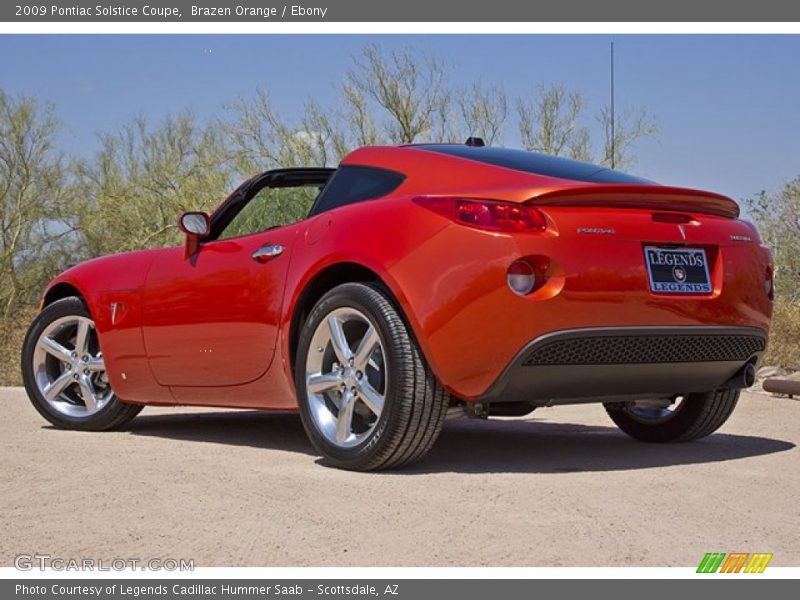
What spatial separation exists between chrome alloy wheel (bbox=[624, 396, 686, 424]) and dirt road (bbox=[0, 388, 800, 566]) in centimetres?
16

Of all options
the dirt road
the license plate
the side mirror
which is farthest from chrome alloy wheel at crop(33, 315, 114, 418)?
the license plate

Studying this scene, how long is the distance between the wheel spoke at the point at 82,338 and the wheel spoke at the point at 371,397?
8.82ft

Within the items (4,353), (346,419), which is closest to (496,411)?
(346,419)

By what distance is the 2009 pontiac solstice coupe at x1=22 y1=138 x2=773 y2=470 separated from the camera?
4.93 meters

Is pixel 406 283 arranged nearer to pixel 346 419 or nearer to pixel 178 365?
pixel 346 419

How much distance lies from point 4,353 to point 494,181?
19.1 meters

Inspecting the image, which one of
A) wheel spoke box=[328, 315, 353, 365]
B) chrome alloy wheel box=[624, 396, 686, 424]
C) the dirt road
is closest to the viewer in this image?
the dirt road

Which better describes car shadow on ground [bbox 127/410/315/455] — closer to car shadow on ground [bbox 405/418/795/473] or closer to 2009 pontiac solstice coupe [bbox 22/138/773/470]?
2009 pontiac solstice coupe [bbox 22/138/773/470]

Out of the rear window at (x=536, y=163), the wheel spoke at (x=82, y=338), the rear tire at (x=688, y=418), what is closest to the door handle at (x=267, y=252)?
the rear window at (x=536, y=163)

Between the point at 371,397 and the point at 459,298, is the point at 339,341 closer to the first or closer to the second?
the point at 371,397

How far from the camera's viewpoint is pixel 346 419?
542 centimetres

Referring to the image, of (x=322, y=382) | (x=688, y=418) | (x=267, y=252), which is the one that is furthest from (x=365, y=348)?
(x=688, y=418)

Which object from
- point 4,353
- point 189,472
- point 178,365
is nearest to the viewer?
point 189,472

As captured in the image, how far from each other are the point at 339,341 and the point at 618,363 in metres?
1.23
